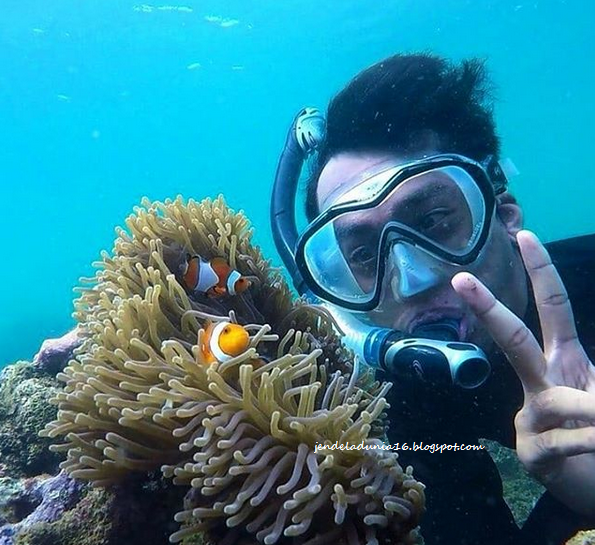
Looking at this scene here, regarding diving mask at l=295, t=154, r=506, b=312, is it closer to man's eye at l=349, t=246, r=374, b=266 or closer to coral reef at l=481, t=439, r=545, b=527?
man's eye at l=349, t=246, r=374, b=266

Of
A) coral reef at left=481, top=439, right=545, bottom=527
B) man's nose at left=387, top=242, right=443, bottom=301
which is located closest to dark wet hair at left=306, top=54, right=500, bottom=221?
man's nose at left=387, top=242, right=443, bottom=301

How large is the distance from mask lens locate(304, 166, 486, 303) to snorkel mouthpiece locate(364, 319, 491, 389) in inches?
14.0

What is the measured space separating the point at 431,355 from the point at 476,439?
1248 mm

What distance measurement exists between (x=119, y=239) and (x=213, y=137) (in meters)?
63.1

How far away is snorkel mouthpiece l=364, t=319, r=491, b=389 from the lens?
7.32 feet

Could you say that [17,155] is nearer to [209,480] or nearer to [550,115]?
[209,480]

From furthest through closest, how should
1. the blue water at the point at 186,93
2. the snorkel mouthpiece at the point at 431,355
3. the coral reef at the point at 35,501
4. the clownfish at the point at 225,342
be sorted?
1. the blue water at the point at 186,93
2. the snorkel mouthpiece at the point at 431,355
3. the coral reef at the point at 35,501
4. the clownfish at the point at 225,342

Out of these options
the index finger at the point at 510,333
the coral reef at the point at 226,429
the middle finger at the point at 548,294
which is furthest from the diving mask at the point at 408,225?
the index finger at the point at 510,333

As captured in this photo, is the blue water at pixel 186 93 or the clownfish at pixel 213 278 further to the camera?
the blue water at pixel 186 93

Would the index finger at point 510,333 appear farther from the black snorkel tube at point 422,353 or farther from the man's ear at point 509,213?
the man's ear at point 509,213

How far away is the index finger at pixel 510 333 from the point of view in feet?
5.29

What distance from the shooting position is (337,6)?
100.0 ft

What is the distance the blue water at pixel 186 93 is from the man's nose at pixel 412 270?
9.13 meters

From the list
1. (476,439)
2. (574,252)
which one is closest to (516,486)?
(476,439)
